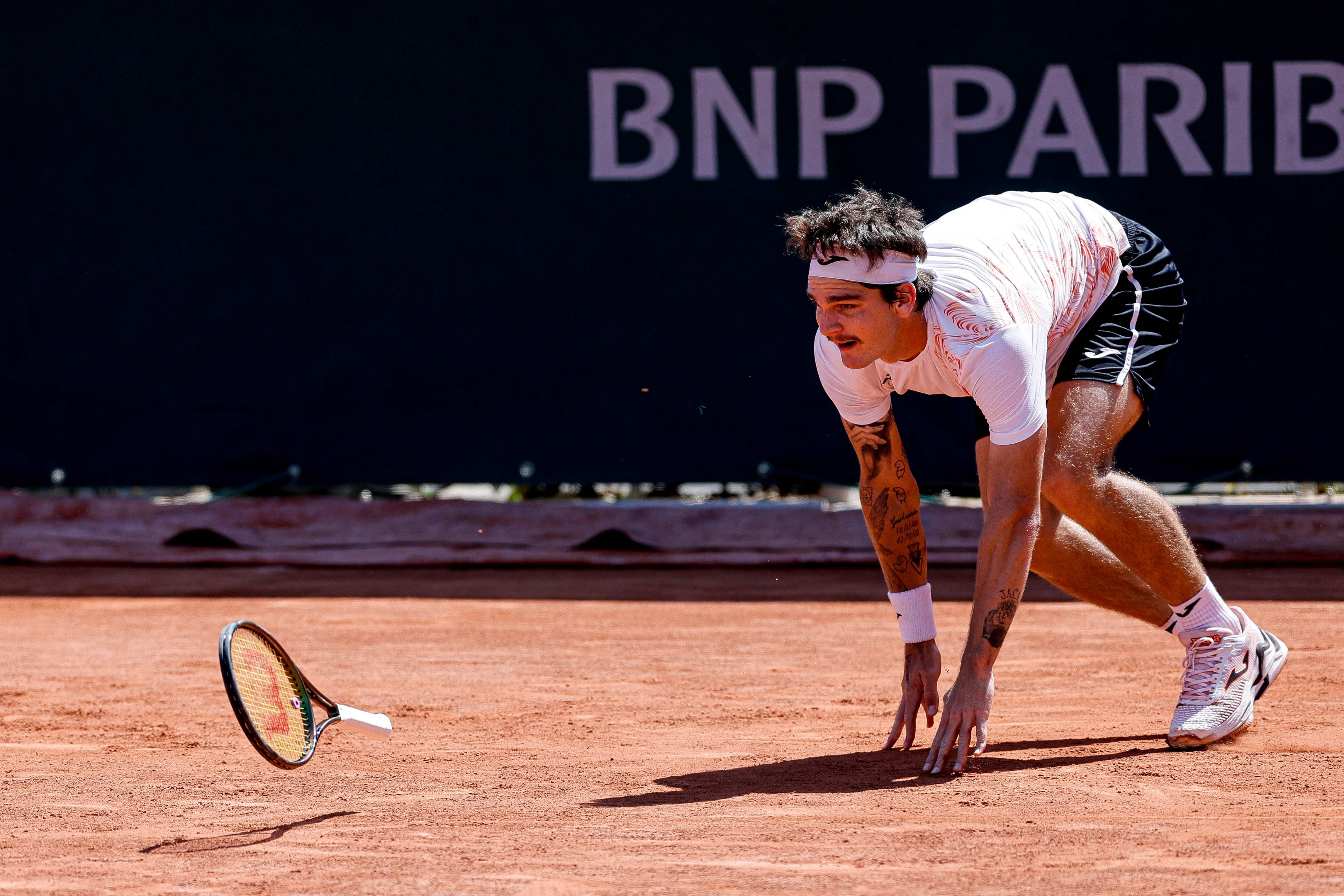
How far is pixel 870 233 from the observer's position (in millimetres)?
2863

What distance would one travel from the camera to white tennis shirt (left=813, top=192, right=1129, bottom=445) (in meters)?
2.85

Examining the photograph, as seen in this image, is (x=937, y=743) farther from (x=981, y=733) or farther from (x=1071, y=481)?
(x=1071, y=481)

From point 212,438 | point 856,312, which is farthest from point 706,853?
point 212,438

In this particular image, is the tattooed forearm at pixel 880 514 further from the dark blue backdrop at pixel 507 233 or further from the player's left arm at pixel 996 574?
the dark blue backdrop at pixel 507 233

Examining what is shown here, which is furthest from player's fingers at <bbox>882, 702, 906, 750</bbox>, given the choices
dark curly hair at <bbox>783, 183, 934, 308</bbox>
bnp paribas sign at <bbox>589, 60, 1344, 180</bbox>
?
bnp paribas sign at <bbox>589, 60, 1344, 180</bbox>

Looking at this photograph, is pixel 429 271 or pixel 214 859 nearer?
pixel 214 859

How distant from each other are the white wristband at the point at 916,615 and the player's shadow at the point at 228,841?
4.05ft

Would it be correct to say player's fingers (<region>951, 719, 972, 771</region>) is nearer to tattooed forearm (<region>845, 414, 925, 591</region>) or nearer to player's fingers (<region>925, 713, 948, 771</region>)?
player's fingers (<region>925, 713, 948, 771</region>)

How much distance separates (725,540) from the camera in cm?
654

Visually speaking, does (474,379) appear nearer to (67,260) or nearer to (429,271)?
(429,271)

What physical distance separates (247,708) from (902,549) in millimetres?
1405

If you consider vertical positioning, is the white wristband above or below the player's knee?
below

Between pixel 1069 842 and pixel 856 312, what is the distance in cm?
103

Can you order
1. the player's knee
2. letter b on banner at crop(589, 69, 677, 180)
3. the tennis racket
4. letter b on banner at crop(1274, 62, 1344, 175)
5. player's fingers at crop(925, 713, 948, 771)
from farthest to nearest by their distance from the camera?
letter b on banner at crop(589, 69, 677, 180), letter b on banner at crop(1274, 62, 1344, 175), the player's knee, player's fingers at crop(925, 713, 948, 771), the tennis racket
